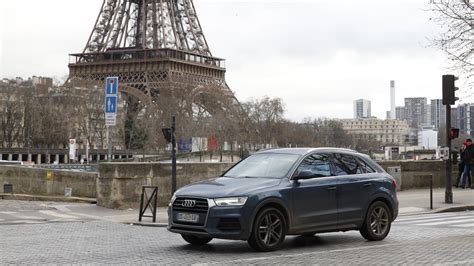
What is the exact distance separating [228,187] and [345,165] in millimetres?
2806

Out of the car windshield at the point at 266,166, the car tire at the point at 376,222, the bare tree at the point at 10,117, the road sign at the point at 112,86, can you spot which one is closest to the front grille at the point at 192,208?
the car windshield at the point at 266,166

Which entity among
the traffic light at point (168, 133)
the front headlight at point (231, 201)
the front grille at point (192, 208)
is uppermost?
the traffic light at point (168, 133)

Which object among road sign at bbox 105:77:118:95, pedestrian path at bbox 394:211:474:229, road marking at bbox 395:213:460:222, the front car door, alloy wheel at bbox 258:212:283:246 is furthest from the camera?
road sign at bbox 105:77:118:95

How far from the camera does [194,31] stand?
107m

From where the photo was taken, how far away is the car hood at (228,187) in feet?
35.2

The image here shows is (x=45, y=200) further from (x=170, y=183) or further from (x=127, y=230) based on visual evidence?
(x=127, y=230)

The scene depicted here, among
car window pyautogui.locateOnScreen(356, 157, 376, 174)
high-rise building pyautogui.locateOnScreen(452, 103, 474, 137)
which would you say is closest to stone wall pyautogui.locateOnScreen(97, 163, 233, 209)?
car window pyautogui.locateOnScreen(356, 157, 376, 174)

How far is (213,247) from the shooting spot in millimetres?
11703

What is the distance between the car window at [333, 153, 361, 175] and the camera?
12545 millimetres

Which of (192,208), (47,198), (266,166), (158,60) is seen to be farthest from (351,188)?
(158,60)

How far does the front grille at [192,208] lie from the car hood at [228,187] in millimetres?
85

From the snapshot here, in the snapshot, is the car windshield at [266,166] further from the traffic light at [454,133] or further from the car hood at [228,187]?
the traffic light at [454,133]

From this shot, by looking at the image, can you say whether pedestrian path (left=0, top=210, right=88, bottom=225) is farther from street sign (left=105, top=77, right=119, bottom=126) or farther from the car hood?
the car hood

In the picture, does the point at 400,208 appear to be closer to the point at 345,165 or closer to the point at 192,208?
the point at 345,165
